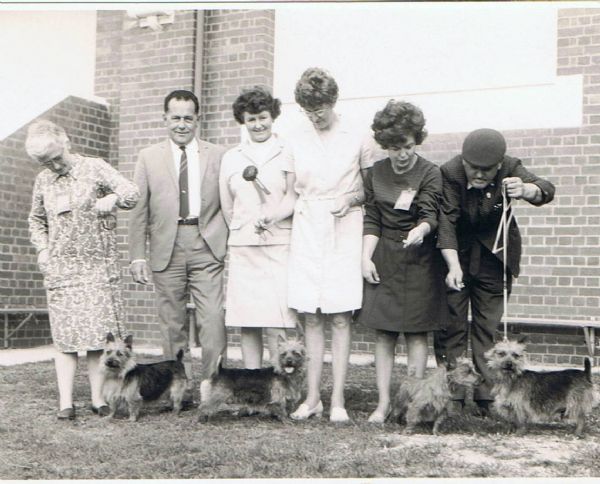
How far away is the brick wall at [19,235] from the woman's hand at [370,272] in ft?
19.0

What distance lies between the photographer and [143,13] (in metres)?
9.77

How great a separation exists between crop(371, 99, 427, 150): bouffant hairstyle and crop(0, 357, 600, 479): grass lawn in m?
1.87

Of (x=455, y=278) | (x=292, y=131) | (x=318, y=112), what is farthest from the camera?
(x=292, y=131)

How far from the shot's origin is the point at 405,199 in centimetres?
508

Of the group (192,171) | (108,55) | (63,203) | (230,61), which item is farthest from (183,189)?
(108,55)

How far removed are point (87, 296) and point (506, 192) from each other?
2.93 metres

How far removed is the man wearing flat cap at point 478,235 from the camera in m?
5.09

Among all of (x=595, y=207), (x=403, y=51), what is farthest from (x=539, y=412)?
(x=403, y=51)

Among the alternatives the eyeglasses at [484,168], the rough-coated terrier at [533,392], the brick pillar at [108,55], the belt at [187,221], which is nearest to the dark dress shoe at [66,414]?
the belt at [187,221]

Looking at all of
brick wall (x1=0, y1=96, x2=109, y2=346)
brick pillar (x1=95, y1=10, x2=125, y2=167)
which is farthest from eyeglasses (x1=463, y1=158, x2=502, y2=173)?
brick pillar (x1=95, y1=10, x2=125, y2=167)

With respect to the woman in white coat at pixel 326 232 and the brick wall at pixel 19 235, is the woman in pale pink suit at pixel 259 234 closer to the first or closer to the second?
the woman in white coat at pixel 326 232

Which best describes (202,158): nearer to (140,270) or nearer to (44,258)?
(140,270)

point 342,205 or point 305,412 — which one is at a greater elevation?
point 342,205

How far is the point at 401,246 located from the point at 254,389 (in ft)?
4.53
